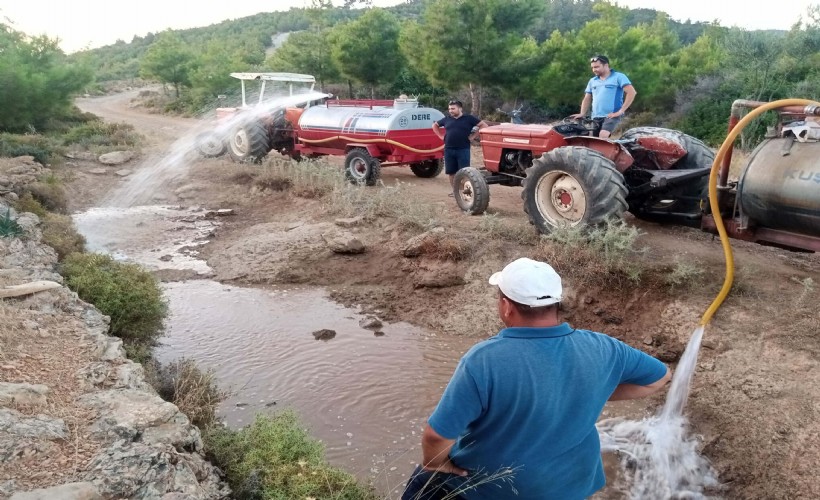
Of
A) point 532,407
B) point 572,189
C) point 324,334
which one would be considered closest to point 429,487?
point 532,407

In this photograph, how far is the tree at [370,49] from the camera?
22.2 meters

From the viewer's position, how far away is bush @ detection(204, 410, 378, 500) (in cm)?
298

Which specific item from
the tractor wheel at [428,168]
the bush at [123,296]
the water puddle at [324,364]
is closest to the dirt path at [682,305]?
the water puddle at [324,364]

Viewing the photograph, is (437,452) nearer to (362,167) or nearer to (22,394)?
(22,394)

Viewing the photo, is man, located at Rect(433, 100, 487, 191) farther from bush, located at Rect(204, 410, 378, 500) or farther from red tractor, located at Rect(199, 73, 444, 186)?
bush, located at Rect(204, 410, 378, 500)

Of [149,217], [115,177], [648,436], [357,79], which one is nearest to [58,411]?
[648,436]

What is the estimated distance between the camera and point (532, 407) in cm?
198

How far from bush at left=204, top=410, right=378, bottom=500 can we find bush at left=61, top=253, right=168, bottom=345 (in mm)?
1905

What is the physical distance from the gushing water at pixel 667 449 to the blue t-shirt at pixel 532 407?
206 cm

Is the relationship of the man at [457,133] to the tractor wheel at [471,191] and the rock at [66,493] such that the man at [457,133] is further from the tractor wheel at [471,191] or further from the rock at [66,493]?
the rock at [66,493]

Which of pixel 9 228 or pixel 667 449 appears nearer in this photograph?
pixel 667 449

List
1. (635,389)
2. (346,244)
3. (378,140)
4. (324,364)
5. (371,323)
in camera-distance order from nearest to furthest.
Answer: (635,389) < (324,364) < (371,323) < (346,244) < (378,140)

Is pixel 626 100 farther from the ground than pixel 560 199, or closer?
farther from the ground

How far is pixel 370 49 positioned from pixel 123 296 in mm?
18854
